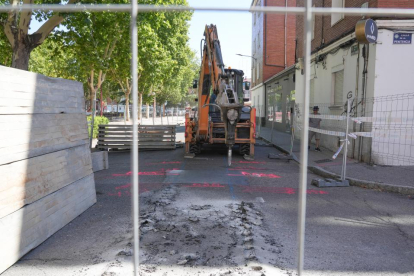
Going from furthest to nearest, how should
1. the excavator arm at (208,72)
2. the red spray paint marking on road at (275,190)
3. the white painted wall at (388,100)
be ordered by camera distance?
the excavator arm at (208,72) → the white painted wall at (388,100) → the red spray paint marking on road at (275,190)

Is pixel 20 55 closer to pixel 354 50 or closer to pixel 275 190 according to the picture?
pixel 275 190

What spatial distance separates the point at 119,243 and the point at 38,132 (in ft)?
5.44

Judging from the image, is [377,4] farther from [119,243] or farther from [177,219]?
[119,243]

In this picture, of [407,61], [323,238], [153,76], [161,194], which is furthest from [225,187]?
[153,76]

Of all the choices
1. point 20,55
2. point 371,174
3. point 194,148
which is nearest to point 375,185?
point 371,174

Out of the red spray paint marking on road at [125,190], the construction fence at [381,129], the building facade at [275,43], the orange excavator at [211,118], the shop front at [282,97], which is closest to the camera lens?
the red spray paint marking on road at [125,190]

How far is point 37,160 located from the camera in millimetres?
4027

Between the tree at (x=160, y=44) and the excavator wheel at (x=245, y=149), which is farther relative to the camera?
the tree at (x=160, y=44)

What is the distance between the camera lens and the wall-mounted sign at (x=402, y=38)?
9.40 metres

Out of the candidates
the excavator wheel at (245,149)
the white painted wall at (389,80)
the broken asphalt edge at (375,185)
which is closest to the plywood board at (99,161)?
the excavator wheel at (245,149)

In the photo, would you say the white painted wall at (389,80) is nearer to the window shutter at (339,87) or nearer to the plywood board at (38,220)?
the window shutter at (339,87)

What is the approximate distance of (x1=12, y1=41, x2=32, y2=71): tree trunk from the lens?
397 inches

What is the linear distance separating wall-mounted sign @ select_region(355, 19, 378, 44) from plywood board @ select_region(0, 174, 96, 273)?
7.93 meters

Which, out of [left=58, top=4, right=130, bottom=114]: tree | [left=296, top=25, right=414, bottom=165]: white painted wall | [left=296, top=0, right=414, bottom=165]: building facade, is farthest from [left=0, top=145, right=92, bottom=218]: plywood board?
[left=58, top=4, right=130, bottom=114]: tree
